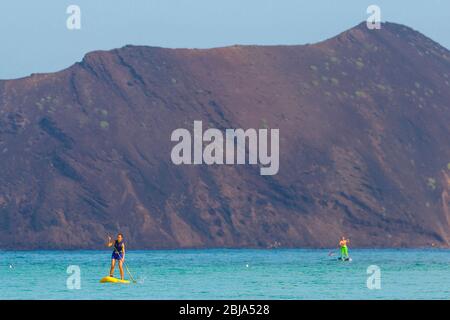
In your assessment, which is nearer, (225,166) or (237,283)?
(237,283)

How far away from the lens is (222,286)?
156 ft

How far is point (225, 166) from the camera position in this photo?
124m

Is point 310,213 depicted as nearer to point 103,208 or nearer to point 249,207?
point 249,207

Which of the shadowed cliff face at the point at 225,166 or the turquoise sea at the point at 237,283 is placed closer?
the turquoise sea at the point at 237,283

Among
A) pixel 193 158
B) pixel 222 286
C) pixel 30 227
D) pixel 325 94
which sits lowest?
pixel 222 286

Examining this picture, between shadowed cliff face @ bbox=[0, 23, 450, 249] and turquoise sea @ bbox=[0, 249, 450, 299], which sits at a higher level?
shadowed cliff face @ bbox=[0, 23, 450, 249]

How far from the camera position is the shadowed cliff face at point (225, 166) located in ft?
386

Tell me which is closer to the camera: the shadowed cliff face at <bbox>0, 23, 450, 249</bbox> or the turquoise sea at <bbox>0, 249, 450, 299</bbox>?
the turquoise sea at <bbox>0, 249, 450, 299</bbox>

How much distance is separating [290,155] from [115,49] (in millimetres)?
25796

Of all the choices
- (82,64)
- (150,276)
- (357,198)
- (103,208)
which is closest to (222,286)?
(150,276)

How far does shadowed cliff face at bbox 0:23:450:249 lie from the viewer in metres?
118

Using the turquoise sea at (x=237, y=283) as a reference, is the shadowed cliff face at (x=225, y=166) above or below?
above

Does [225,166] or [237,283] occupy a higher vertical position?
[225,166]

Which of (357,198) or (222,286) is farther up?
(357,198)
